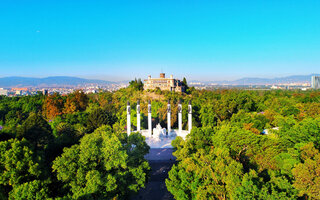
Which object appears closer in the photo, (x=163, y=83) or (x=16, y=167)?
(x=16, y=167)

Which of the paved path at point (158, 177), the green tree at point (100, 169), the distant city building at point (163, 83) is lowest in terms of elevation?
the paved path at point (158, 177)

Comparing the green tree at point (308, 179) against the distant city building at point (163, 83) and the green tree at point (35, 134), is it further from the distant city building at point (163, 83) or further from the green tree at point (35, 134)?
the distant city building at point (163, 83)

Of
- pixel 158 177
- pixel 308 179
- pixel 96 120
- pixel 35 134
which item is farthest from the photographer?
pixel 96 120

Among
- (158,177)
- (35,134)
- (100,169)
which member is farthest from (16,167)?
(35,134)

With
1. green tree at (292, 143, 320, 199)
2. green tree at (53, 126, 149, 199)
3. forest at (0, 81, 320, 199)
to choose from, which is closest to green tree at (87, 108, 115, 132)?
Result: forest at (0, 81, 320, 199)

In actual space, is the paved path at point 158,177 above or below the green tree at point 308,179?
below

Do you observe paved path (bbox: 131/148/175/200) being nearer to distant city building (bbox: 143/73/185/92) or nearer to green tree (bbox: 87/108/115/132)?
→ green tree (bbox: 87/108/115/132)

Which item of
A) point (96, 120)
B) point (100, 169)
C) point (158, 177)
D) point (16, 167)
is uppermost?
point (16, 167)

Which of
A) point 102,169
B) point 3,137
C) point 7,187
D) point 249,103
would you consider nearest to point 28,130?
point 3,137

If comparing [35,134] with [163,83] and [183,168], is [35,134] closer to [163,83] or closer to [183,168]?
[183,168]

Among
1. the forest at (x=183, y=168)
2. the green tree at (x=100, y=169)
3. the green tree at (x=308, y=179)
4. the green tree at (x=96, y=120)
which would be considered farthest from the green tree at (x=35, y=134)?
the green tree at (x=308, y=179)
